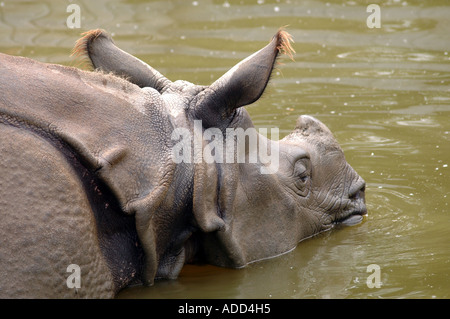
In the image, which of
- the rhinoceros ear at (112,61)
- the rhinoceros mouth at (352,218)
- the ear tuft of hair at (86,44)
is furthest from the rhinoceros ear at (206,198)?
the rhinoceros mouth at (352,218)

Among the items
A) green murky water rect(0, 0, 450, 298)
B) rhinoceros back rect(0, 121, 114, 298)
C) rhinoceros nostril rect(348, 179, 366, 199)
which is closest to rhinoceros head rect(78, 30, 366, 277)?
green murky water rect(0, 0, 450, 298)

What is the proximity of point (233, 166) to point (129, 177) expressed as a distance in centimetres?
66

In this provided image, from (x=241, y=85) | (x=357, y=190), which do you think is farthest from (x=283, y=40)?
(x=357, y=190)

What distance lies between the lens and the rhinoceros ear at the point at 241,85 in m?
4.56

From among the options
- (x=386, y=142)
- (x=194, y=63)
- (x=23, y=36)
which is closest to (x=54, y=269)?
(x=386, y=142)

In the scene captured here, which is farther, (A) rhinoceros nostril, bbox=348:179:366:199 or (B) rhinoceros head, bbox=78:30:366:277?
(A) rhinoceros nostril, bbox=348:179:366:199

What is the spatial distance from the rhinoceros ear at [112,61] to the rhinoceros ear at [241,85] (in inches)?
15.6

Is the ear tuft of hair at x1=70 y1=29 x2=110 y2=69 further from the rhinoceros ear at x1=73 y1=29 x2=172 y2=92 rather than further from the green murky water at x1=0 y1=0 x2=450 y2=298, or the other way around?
the green murky water at x1=0 y1=0 x2=450 y2=298

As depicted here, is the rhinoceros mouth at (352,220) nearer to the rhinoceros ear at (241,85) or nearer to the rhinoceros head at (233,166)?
the rhinoceros head at (233,166)

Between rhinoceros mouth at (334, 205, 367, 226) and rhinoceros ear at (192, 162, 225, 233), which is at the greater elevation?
rhinoceros mouth at (334, 205, 367, 226)

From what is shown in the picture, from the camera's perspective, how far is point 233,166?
15.2 ft

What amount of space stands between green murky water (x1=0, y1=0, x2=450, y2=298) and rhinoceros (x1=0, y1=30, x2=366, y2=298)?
0.21 meters

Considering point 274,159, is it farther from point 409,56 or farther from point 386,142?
point 409,56

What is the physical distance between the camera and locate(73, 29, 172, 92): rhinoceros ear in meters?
4.95
